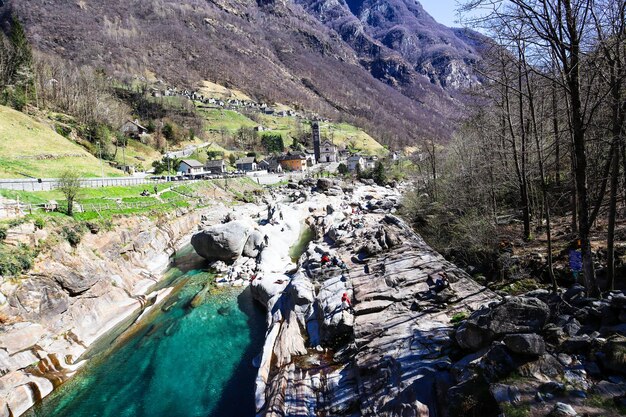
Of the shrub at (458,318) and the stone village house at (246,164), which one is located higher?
the stone village house at (246,164)

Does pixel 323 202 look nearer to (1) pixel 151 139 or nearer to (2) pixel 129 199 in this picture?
A: (2) pixel 129 199

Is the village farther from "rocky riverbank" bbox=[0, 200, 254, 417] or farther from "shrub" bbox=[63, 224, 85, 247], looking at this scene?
"shrub" bbox=[63, 224, 85, 247]

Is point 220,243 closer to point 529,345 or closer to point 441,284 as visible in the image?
point 441,284

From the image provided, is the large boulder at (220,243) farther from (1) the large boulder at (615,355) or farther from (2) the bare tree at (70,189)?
(1) the large boulder at (615,355)

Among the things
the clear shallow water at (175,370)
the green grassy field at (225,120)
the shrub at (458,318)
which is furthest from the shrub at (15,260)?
the green grassy field at (225,120)

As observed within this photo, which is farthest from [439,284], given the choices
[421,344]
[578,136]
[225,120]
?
[225,120]

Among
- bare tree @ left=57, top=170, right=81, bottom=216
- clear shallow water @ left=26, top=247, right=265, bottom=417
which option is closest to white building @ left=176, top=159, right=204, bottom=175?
bare tree @ left=57, top=170, right=81, bottom=216
